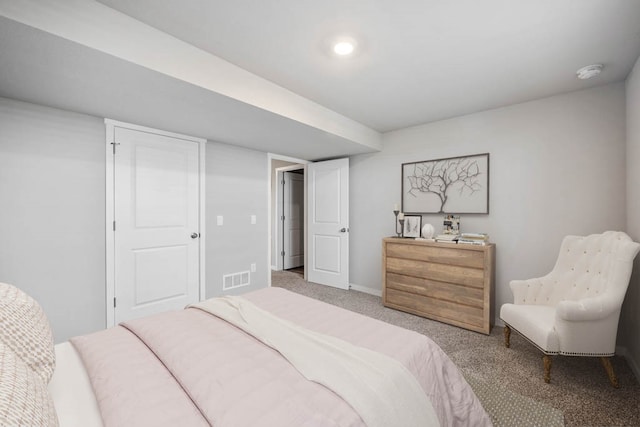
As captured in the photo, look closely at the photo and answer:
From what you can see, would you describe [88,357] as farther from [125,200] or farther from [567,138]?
[567,138]

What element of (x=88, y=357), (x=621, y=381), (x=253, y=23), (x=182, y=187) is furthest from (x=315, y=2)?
(x=621, y=381)

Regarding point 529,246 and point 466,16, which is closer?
point 466,16

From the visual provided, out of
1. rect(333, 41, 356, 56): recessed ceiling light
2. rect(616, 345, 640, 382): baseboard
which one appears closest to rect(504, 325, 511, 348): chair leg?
rect(616, 345, 640, 382): baseboard

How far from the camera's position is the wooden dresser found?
274 centimetres

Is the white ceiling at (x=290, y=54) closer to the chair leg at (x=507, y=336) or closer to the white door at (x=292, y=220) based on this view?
the chair leg at (x=507, y=336)

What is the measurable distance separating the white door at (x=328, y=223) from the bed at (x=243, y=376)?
280cm

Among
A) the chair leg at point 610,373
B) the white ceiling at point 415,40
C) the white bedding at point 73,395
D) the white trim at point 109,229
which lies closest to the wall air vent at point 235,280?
the white trim at point 109,229

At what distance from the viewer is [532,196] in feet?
9.28

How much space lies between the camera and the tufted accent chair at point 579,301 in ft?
6.07

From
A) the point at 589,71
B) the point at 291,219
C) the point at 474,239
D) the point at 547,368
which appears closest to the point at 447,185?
the point at 474,239

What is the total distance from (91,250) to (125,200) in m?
0.53

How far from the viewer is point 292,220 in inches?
231

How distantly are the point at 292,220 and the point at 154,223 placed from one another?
315cm

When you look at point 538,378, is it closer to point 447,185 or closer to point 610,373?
point 610,373
